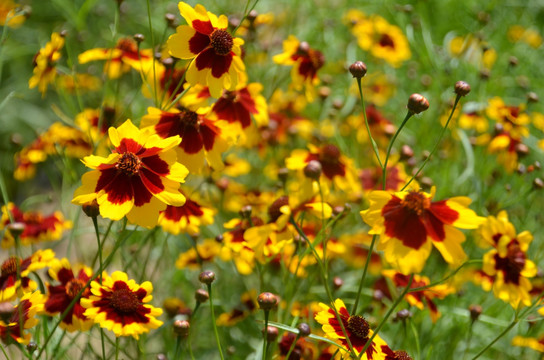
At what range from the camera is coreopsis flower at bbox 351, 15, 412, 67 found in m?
2.41

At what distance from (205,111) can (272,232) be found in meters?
0.33

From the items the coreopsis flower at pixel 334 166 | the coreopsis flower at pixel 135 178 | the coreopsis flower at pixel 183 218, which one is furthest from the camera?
the coreopsis flower at pixel 334 166

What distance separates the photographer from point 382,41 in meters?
2.49

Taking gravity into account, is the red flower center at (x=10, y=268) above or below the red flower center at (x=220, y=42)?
below

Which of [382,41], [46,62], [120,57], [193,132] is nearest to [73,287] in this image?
[193,132]

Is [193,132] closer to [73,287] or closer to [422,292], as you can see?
[73,287]

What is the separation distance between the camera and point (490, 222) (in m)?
1.37

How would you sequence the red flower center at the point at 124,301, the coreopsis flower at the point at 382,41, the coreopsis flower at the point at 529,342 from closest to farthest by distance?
the red flower center at the point at 124,301 < the coreopsis flower at the point at 529,342 < the coreopsis flower at the point at 382,41

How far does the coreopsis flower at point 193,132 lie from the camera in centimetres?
127

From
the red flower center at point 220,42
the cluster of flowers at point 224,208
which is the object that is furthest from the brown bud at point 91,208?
the red flower center at point 220,42

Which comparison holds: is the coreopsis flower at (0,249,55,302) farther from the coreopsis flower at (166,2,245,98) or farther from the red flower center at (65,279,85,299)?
the coreopsis flower at (166,2,245,98)

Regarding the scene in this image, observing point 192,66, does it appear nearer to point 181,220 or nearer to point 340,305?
point 181,220

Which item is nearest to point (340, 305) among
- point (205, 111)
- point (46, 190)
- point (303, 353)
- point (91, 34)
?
point (303, 353)

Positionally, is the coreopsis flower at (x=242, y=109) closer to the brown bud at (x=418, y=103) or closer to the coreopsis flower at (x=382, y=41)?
the brown bud at (x=418, y=103)
